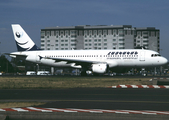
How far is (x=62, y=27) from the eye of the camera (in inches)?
7835

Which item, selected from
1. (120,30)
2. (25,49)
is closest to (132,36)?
(120,30)

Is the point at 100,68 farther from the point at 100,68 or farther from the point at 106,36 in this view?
the point at 106,36

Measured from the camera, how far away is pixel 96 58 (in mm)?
49406

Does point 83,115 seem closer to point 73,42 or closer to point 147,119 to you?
point 147,119

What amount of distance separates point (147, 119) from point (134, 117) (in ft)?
1.48

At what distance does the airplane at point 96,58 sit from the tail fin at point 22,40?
0.21 meters

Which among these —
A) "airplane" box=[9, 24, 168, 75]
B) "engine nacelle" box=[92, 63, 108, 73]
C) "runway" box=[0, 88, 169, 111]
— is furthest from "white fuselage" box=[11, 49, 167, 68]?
"runway" box=[0, 88, 169, 111]

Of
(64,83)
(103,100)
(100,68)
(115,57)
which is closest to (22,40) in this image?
(100,68)

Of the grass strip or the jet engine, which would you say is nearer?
the grass strip

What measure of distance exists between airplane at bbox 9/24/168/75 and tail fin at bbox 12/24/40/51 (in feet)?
0.70

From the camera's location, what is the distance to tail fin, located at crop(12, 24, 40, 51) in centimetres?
5588

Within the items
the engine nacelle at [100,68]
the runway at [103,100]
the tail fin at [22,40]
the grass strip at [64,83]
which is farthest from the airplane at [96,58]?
the runway at [103,100]

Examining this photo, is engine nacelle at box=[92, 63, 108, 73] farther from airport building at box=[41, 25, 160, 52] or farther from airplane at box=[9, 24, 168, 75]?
airport building at box=[41, 25, 160, 52]

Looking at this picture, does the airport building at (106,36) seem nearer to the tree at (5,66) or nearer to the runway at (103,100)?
the tree at (5,66)
